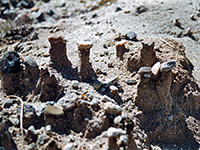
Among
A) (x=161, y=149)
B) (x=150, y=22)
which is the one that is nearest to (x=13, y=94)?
(x=161, y=149)

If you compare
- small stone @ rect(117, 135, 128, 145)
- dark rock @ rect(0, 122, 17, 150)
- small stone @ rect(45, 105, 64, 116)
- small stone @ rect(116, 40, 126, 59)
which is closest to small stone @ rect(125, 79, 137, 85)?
small stone @ rect(116, 40, 126, 59)

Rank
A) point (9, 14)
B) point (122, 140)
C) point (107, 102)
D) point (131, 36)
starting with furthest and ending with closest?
point (9, 14), point (131, 36), point (107, 102), point (122, 140)

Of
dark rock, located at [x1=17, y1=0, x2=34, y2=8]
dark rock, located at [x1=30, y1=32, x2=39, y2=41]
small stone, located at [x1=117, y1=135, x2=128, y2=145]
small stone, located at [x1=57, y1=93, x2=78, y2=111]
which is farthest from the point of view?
dark rock, located at [x1=17, y1=0, x2=34, y2=8]

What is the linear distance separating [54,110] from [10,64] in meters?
1.04

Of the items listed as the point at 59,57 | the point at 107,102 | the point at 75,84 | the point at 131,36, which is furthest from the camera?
the point at 131,36

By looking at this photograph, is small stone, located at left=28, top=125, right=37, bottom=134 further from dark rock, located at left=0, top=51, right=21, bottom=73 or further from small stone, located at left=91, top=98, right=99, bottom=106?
dark rock, located at left=0, top=51, right=21, bottom=73

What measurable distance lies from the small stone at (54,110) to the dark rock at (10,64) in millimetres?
924

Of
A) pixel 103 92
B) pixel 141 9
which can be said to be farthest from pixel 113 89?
pixel 141 9

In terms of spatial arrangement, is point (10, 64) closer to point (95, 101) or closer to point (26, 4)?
point (95, 101)

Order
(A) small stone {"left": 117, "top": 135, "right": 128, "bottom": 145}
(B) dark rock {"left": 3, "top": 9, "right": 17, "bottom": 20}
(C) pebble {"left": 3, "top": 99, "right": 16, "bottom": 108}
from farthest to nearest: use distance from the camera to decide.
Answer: (B) dark rock {"left": 3, "top": 9, "right": 17, "bottom": 20}
(C) pebble {"left": 3, "top": 99, "right": 16, "bottom": 108}
(A) small stone {"left": 117, "top": 135, "right": 128, "bottom": 145}

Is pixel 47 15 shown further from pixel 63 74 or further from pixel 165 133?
pixel 165 133

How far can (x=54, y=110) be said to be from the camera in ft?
9.05

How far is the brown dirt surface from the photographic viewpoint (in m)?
2.68

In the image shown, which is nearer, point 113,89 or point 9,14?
point 113,89
